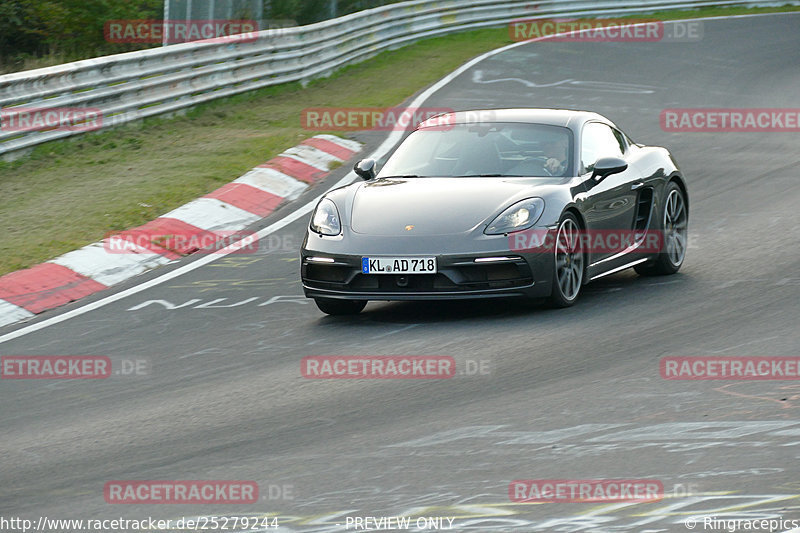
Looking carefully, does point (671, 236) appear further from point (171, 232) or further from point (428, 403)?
point (171, 232)

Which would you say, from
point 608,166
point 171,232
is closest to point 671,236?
point 608,166

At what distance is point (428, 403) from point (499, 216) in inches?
88.5

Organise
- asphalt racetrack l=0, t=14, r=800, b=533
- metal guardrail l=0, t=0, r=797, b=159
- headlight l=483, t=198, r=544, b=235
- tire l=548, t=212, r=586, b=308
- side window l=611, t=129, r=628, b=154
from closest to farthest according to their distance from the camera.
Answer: asphalt racetrack l=0, t=14, r=800, b=533, headlight l=483, t=198, r=544, b=235, tire l=548, t=212, r=586, b=308, side window l=611, t=129, r=628, b=154, metal guardrail l=0, t=0, r=797, b=159

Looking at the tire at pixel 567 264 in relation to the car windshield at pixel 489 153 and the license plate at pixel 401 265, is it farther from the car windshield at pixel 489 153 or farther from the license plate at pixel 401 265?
the license plate at pixel 401 265

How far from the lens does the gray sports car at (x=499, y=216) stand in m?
8.45

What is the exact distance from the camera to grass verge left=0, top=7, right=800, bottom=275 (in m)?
11.9

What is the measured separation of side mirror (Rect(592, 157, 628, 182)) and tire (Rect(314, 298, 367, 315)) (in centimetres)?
190

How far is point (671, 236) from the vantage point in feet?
33.3

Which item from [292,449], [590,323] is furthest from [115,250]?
[292,449]

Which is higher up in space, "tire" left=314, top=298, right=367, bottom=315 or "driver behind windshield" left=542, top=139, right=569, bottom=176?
"driver behind windshield" left=542, top=139, right=569, bottom=176

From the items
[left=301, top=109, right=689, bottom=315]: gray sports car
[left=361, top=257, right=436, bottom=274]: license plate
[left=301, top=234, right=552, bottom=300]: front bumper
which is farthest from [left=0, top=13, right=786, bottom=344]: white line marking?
[left=361, top=257, right=436, bottom=274]: license plate

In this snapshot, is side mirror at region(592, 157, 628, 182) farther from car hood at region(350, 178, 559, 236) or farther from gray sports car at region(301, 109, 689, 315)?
car hood at region(350, 178, 559, 236)

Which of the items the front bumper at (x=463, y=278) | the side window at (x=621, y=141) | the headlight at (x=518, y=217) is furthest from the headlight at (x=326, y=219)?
the side window at (x=621, y=141)

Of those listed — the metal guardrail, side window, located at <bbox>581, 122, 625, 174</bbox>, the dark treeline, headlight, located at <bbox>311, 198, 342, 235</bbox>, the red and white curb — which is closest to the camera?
headlight, located at <bbox>311, 198, 342, 235</bbox>
